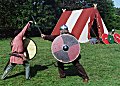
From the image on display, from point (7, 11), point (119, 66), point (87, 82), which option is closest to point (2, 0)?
point (7, 11)

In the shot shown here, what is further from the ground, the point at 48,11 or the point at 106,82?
the point at 106,82

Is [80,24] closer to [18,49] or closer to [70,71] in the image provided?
[70,71]

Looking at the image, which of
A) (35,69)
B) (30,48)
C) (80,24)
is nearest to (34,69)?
(35,69)

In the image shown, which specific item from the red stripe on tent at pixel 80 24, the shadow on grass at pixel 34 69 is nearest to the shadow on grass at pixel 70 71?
the shadow on grass at pixel 34 69

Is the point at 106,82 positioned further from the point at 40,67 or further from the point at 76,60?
the point at 40,67

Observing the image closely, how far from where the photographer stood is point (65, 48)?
310 inches

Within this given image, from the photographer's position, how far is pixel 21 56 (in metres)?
7.79

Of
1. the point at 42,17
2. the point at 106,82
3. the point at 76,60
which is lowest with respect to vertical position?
the point at 42,17

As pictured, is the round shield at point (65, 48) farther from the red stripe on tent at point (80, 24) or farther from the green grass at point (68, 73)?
the red stripe on tent at point (80, 24)

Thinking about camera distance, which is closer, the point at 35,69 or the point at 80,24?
the point at 35,69

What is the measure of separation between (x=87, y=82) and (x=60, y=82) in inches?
28.3

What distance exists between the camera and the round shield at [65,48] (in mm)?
7809

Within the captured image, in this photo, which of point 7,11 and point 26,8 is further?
point 26,8

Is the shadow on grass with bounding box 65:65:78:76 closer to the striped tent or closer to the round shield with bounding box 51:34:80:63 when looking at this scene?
the round shield with bounding box 51:34:80:63
